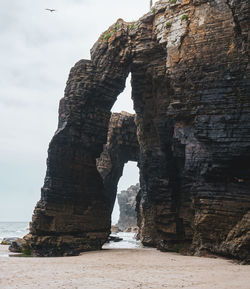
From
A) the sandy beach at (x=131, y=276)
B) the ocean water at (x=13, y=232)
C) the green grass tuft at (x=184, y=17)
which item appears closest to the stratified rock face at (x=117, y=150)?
the ocean water at (x=13, y=232)

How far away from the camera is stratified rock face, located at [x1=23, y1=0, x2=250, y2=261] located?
17.1 meters

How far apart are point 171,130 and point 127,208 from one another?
73.8 m

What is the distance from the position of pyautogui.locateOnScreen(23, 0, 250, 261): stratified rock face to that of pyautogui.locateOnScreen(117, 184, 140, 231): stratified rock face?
214 feet

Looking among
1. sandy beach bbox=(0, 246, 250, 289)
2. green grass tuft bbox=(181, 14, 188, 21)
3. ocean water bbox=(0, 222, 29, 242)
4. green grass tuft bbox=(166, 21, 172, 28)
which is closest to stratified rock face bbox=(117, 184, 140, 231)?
ocean water bbox=(0, 222, 29, 242)

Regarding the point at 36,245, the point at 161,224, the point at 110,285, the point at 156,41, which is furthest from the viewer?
the point at 161,224

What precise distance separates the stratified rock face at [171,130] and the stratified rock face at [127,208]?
214 feet

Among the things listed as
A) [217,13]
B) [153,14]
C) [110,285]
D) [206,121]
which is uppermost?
[153,14]

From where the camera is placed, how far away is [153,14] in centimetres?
2323

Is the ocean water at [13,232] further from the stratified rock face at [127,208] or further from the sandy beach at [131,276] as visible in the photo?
the stratified rock face at [127,208]

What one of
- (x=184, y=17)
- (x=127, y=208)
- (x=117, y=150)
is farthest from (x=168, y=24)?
(x=127, y=208)

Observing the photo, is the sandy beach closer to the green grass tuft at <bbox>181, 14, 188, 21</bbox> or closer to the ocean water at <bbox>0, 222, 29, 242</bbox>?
the green grass tuft at <bbox>181, 14, 188, 21</bbox>

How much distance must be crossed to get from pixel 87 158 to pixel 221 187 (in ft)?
32.9

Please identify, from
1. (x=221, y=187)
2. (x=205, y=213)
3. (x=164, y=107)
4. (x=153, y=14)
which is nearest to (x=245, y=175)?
(x=221, y=187)

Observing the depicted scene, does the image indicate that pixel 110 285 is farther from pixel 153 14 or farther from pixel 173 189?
pixel 153 14
